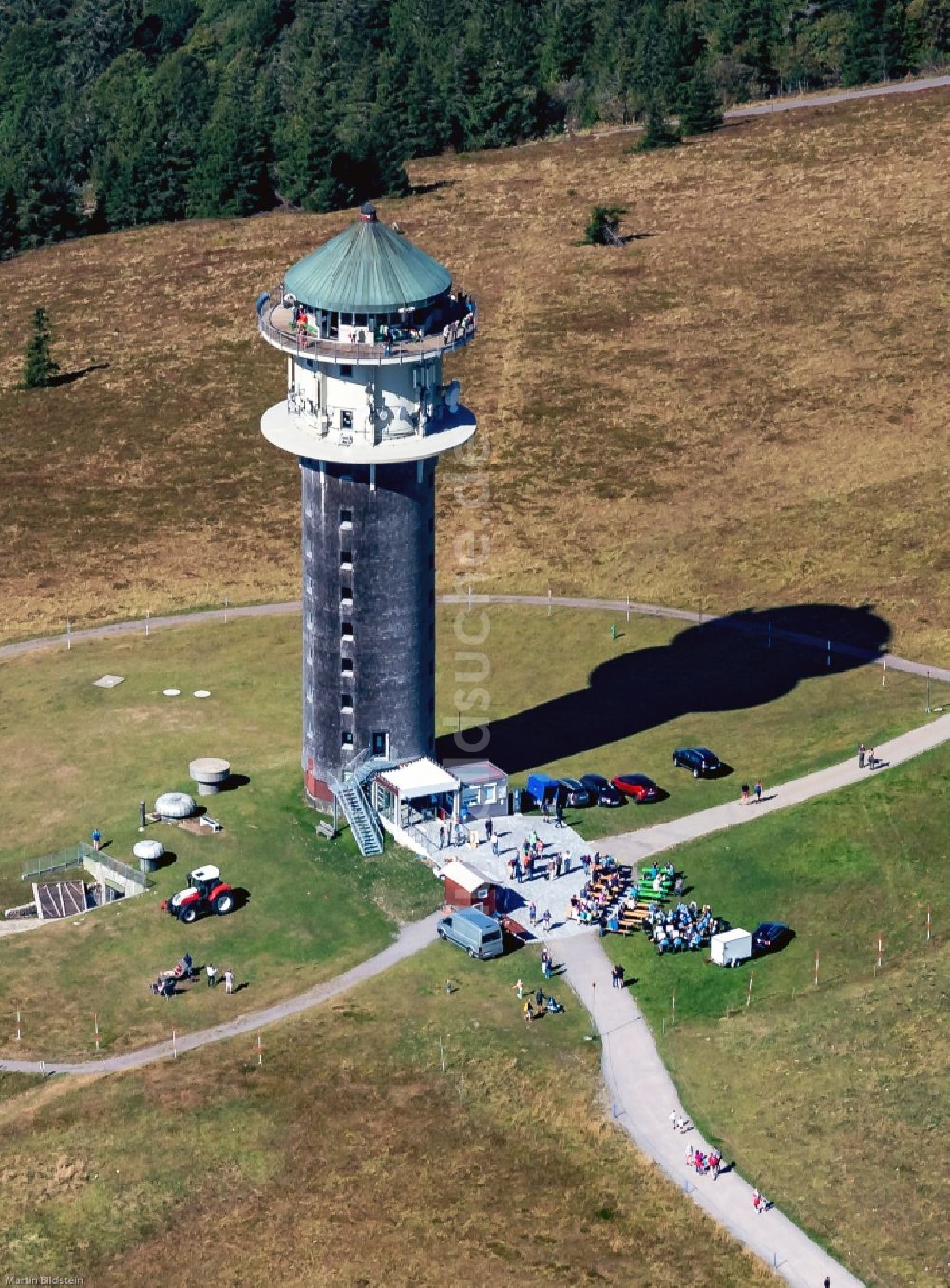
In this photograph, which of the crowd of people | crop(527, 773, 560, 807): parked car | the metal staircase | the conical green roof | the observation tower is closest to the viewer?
the crowd of people

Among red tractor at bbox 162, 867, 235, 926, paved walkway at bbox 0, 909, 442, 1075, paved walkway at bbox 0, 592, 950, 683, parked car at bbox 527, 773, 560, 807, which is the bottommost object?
paved walkway at bbox 0, 592, 950, 683

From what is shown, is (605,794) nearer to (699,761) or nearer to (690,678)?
(699,761)

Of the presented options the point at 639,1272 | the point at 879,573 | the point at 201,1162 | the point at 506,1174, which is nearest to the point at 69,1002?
the point at 201,1162

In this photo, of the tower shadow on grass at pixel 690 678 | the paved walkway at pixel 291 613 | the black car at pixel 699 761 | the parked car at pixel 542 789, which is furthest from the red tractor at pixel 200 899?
the paved walkway at pixel 291 613

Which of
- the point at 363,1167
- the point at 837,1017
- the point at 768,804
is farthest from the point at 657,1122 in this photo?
the point at 768,804

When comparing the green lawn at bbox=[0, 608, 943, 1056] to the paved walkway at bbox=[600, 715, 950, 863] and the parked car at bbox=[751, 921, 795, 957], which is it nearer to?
the paved walkway at bbox=[600, 715, 950, 863]

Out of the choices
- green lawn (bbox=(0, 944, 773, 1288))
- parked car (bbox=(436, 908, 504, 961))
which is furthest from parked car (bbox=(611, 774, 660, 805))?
green lawn (bbox=(0, 944, 773, 1288))

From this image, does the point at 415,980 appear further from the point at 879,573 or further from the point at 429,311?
the point at 879,573
